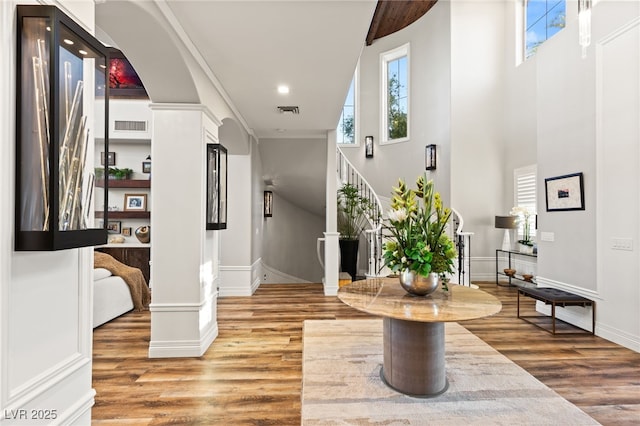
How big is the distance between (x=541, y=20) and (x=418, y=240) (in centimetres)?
621

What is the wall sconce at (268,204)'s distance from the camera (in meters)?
6.92

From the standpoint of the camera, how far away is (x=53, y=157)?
1.24 meters

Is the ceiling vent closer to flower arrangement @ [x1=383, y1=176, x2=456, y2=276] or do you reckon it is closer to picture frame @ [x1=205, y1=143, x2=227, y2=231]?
picture frame @ [x1=205, y1=143, x2=227, y2=231]

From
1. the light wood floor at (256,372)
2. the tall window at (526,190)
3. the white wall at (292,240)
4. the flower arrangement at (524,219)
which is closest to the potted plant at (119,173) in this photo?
the white wall at (292,240)

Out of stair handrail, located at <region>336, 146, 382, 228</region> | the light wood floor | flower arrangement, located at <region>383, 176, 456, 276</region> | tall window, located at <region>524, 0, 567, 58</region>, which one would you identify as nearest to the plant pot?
stair handrail, located at <region>336, 146, 382, 228</region>

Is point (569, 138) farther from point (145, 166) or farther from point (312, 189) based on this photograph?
point (145, 166)

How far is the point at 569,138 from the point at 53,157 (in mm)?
4986

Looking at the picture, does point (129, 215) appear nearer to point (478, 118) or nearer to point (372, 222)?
point (372, 222)

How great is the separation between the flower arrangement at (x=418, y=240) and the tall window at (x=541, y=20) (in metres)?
5.53

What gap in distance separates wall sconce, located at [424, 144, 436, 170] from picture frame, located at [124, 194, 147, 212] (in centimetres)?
587

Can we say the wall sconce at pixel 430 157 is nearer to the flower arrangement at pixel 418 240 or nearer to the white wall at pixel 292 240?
the white wall at pixel 292 240

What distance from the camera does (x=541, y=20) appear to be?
240 inches

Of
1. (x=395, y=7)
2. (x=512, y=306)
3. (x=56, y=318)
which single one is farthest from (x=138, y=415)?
(x=395, y=7)

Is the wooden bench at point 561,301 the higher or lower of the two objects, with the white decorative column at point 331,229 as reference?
lower
